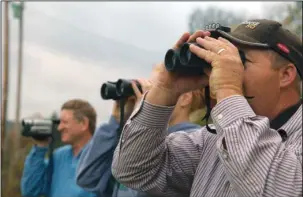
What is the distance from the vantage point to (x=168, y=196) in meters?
1.93

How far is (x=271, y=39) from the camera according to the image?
163 cm

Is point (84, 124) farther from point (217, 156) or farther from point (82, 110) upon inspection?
point (217, 156)

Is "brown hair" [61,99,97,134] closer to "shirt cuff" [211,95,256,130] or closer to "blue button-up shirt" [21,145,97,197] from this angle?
"blue button-up shirt" [21,145,97,197]

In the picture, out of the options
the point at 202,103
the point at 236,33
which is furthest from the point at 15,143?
the point at 236,33

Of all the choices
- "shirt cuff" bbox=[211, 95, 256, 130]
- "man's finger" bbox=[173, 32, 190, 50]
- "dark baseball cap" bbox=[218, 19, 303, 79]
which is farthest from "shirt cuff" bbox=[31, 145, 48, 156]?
"shirt cuff" bbox=[211, 95, 256, 130]

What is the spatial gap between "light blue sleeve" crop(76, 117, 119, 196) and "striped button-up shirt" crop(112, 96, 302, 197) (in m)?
0.93

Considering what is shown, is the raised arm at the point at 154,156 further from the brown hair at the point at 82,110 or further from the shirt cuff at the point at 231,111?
the brown hair at the point at 82,110

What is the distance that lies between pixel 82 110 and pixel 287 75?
249cm

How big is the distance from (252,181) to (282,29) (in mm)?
536

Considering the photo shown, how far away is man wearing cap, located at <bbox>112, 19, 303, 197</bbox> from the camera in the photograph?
139 cm

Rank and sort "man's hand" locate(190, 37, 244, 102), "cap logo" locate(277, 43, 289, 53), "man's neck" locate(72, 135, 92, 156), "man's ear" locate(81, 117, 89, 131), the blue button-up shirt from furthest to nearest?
1. "man's ear" locate(81, 117, 89, 131)
2. "man's neck" locate(72, 135, 92, 156)
3. the blue button-up shirt
4. "cap logo" locate(277, 43, 289, 53)
5. "man's hand" locate(190, 37, 244, 102)

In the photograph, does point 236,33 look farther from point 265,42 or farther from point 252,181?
point 252,181

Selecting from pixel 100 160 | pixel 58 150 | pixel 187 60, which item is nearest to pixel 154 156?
pixel 187 60

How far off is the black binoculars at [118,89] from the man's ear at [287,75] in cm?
90
